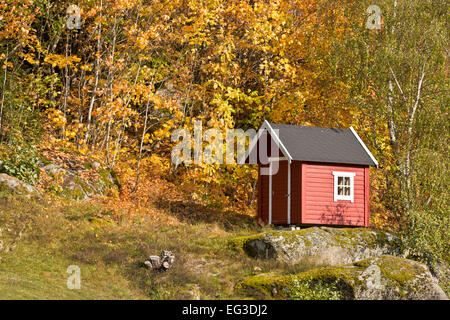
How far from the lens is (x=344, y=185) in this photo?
20391 millimetres

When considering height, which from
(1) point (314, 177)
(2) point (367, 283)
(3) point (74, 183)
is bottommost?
(2) point (367, 283)

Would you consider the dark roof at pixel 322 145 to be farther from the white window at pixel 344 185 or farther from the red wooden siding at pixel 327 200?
the white window at pixel 344 185

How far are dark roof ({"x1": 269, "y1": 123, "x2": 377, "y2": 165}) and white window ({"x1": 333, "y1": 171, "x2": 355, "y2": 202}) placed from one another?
1.62ft

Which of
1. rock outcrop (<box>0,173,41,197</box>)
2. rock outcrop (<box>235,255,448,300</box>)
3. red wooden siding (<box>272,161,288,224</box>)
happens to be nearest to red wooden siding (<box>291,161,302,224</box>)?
red wooden siding (<box>272,161,288,224</box>)

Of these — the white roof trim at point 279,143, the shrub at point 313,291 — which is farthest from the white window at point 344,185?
the shrub at point 313,291

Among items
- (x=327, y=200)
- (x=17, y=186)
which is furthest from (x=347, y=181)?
(x=17, y=186)

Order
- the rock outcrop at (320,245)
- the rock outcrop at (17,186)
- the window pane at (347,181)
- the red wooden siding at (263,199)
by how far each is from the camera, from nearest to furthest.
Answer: the rock outcrop at (320,245) < the rock outcrop at (17,186) < the window pane at (347,181) < the red wooden siding at (263,199)

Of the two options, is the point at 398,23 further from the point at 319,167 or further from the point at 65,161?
the point at 65,161

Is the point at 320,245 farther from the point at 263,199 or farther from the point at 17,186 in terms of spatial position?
the point at 17,186

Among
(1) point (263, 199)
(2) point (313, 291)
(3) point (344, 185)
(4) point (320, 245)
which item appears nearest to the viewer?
(2) point (313, 291)

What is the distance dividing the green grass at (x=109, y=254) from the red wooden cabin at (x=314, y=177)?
165cm

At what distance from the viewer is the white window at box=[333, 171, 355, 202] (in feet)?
66.3

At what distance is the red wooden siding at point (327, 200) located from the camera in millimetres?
19719

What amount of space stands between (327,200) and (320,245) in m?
2.82
